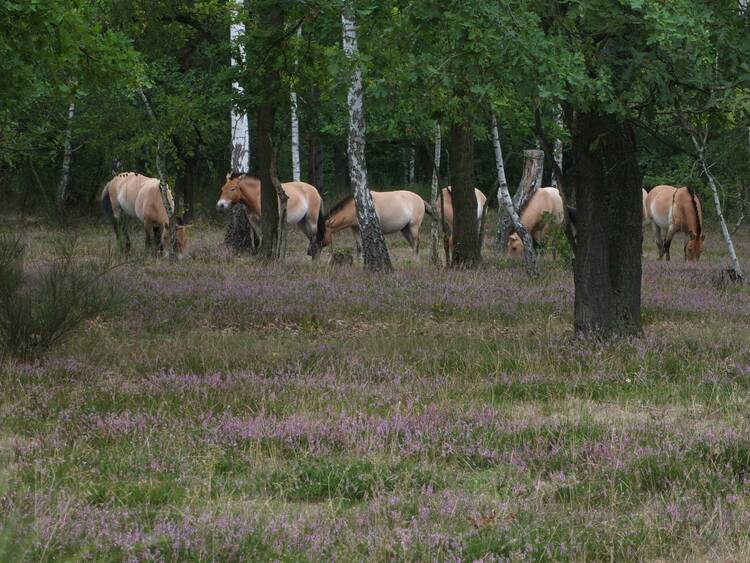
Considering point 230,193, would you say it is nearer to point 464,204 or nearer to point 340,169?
point 464,204

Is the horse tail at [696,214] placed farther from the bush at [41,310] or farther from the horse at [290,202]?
the bush at [41,310]

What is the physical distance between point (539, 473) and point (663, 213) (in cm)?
2195

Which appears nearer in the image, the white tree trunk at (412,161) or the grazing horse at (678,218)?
the grazing horse at (678,218)

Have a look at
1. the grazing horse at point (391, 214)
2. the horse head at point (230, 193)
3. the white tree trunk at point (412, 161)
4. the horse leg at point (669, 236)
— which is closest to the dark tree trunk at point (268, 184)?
the horse head at point (230, 193)

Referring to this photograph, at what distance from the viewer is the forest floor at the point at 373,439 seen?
4.86 metres

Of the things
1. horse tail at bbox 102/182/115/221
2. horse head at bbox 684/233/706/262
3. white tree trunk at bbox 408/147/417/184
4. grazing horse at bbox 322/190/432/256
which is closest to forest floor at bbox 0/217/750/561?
horse head at bbox 684/233/706/262

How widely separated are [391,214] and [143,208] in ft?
20.9

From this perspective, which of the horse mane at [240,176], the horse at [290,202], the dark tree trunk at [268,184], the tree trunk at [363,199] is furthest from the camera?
the horse mane at [240,176]

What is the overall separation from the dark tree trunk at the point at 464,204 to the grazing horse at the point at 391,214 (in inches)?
203

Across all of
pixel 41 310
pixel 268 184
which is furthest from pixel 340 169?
pixel 41 310

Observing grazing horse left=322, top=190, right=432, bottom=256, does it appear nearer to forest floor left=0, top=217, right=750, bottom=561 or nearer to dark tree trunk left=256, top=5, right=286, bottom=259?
dark tree trunk left=256, top=5, right=286, bottom=259

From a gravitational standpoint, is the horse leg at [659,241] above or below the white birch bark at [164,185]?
below

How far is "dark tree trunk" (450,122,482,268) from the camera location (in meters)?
19.8

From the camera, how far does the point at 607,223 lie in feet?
34.8
